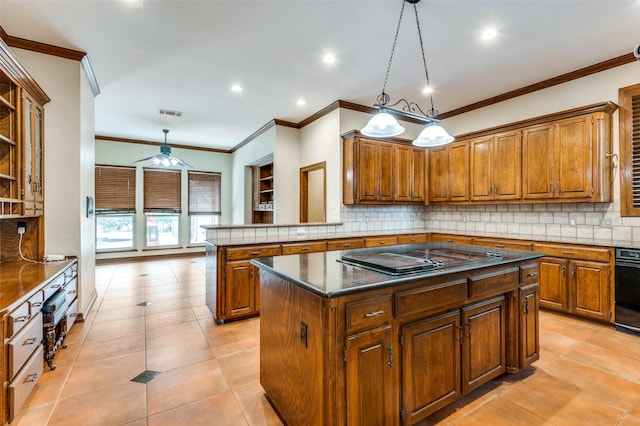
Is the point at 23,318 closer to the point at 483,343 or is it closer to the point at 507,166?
the point at 483,343

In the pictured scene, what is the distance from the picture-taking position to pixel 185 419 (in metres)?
1.95

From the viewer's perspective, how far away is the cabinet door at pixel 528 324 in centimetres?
230

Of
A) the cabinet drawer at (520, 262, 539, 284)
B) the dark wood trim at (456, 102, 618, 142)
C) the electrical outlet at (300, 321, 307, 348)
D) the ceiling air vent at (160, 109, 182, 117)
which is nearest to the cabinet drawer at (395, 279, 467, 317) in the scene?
the electrical outlet at (300, 321, 307, 348)

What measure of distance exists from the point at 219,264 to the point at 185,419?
170cm

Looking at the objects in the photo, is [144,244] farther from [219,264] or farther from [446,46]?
[446,46]

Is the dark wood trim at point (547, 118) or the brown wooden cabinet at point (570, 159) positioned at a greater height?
the dark wood trim at point (547, 118)

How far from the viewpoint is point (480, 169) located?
468 cm

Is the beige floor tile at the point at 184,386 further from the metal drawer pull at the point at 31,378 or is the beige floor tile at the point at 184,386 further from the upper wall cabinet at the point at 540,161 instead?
the upper wall cabinet at the point at 540,161

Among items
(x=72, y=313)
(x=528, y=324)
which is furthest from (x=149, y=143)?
(x=528, y=324)

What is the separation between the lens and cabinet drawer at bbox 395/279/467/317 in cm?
167

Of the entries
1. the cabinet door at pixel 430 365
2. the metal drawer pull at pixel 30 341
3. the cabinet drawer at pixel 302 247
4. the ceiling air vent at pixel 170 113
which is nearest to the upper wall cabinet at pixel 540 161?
the cabinet drawer at pixel 302 247

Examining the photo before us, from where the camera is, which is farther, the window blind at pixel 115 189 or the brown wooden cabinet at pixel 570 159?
the window blind at pixel 115 189

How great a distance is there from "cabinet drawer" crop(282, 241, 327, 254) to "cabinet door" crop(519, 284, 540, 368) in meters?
2.39

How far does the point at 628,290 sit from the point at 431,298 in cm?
294
